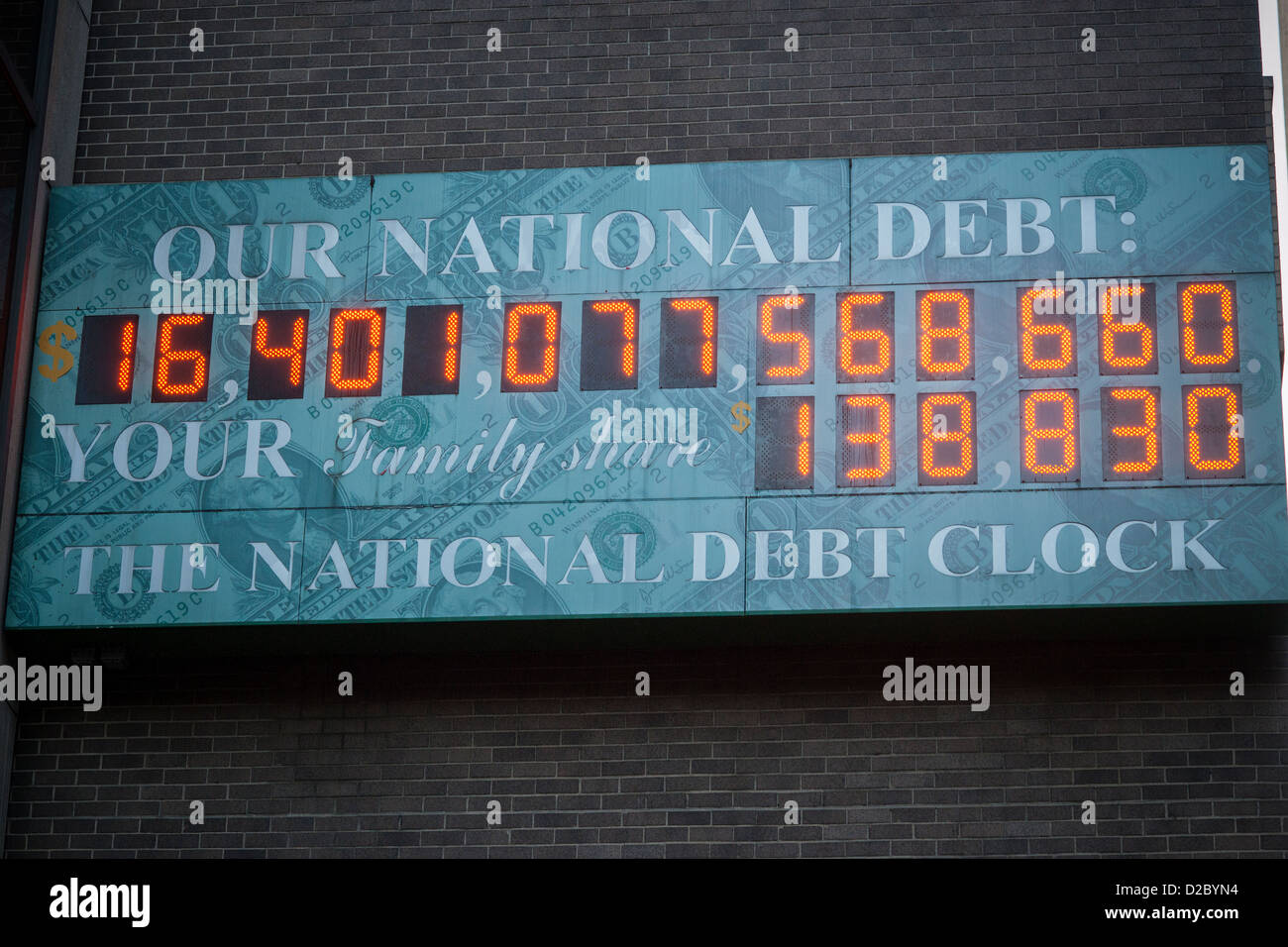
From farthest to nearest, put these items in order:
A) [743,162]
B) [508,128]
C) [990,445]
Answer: [508,128] < [743,162] < [990,445]

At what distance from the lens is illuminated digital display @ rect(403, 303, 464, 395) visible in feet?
36.8

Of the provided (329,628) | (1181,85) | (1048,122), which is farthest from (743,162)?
(329,628)

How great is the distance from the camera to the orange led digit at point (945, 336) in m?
10.8

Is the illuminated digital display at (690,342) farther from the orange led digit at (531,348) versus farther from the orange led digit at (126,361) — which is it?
the orange led digit at (126,361)

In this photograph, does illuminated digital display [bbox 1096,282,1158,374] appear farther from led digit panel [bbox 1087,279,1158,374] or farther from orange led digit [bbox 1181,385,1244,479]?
orange led digit [bbox 1181,385,1244,479]

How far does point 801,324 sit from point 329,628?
3019 millimetres

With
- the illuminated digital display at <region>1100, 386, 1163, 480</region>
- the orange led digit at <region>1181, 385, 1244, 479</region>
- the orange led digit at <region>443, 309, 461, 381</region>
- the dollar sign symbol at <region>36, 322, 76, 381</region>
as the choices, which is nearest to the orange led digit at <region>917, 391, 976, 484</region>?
the illuminated digital display at <region>1100, 386, 1163, 480</region>

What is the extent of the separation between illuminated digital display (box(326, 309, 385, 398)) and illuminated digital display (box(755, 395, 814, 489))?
2142 millimetres

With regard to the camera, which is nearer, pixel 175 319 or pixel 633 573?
pixel 633 573

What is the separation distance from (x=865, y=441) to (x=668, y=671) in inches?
66.8

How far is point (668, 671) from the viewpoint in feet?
37.0

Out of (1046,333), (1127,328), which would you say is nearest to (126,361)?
(1046,333)

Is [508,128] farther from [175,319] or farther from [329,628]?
[329,628]

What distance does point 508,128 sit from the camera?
1233 cm
